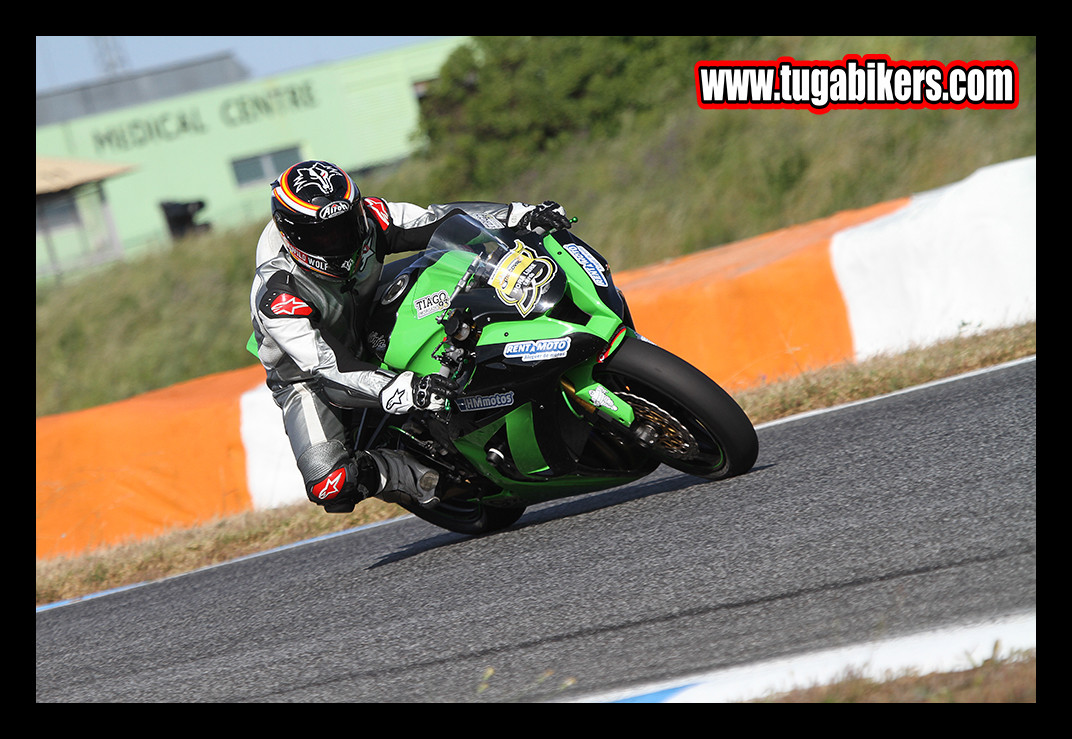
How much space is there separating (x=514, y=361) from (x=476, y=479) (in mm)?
885

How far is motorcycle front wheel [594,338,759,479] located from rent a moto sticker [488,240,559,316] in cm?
41

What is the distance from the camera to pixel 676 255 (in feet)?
50.6

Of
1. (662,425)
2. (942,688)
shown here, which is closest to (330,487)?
(662,425)

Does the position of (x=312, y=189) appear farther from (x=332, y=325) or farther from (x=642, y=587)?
(x=642, y=587)

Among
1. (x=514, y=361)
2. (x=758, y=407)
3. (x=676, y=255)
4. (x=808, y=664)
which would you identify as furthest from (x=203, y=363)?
(x=808, y=664)

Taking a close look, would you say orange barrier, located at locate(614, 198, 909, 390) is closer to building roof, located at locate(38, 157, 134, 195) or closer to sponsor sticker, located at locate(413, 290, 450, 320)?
sponsor sticker, located at locate(413, 290, 450, 320)

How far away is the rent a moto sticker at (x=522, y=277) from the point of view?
14.6 feet

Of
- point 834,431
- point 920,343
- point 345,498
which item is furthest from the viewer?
point 920,343

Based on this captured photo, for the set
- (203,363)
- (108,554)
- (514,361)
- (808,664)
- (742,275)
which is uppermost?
(514,361)

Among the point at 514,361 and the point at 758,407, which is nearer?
the point at 514,361

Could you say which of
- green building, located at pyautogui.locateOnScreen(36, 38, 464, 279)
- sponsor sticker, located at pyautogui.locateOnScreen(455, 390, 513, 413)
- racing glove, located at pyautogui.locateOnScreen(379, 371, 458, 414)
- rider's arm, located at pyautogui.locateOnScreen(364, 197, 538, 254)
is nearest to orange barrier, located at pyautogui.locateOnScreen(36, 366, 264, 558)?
rider's arm, located at pyautogui.locateOnScreen(364, 197, 538, 254)

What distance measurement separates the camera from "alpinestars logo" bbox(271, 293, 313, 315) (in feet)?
15.6

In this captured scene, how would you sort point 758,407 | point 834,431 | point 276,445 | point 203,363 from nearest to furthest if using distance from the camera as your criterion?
point 834,431, point 758,407, point 276,445, point 203,363

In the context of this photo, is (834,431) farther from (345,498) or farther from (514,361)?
(345,498)
